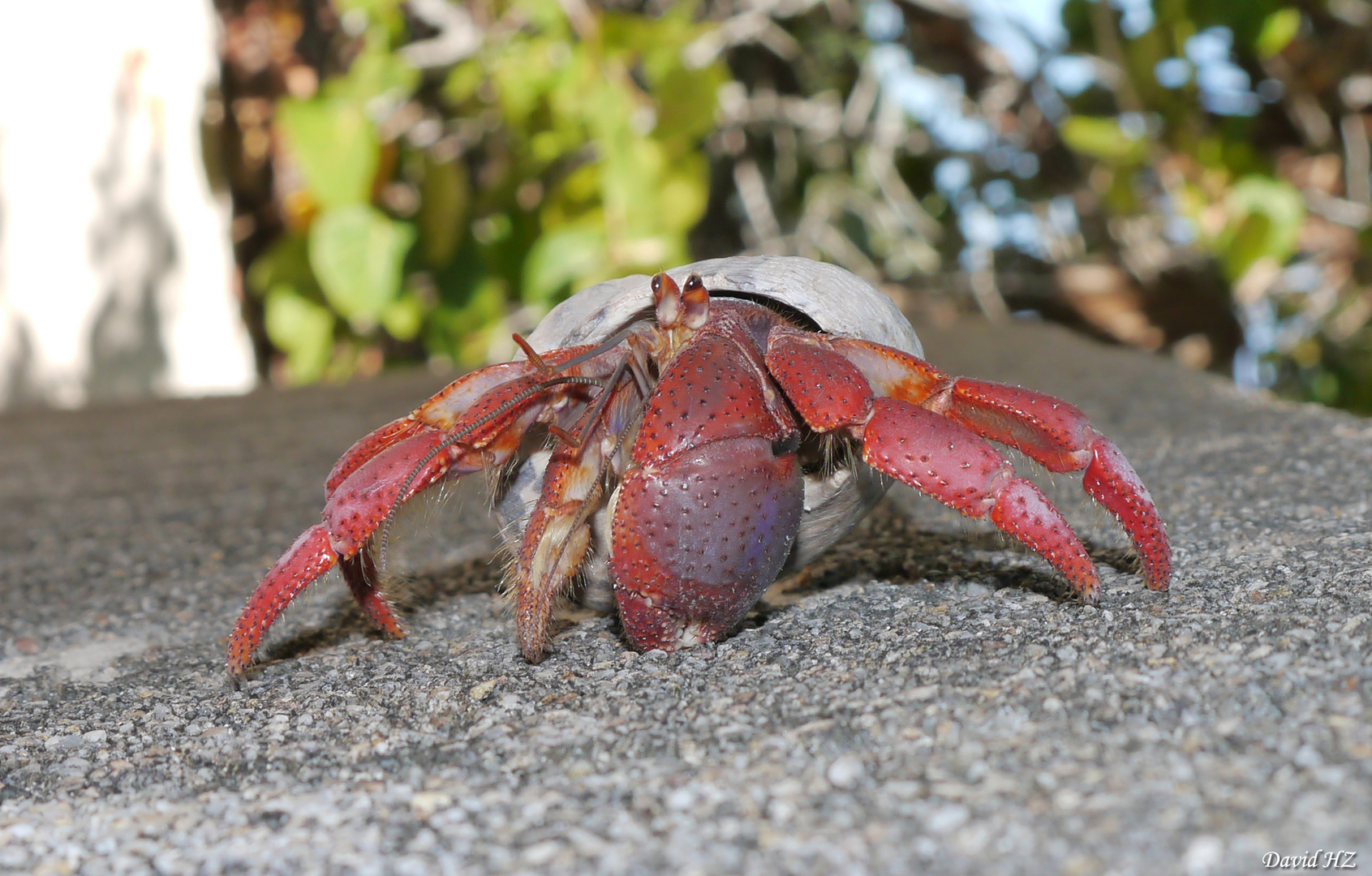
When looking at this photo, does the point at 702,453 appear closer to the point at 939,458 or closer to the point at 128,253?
the point at 939,458

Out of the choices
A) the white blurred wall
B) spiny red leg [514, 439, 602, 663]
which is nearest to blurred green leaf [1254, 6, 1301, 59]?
spiny red leg [514, 439, 602, 663]

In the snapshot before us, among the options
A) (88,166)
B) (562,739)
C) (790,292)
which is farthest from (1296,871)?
(88,166)

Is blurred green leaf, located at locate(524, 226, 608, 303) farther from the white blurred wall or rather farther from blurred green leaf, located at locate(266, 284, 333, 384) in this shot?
the white blurred wall

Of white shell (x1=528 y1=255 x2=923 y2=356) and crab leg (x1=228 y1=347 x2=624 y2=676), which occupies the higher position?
white shell (x1=528 y1=255 x2=923 y2=356)

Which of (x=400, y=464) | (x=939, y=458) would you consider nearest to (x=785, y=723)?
(x=939, y=458)

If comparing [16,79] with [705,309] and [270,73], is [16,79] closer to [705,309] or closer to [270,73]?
[270,73]

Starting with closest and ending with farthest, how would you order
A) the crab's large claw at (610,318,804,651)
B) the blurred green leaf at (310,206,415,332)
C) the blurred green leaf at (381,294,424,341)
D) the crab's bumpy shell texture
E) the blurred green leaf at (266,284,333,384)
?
the crab's large claw at (610,318,804,651) → the crab's bumpy shell texture → the blurred green leaf at (310,206,415,332) → the blurred green leaf at (381,294,424,341) → the blurred green leaf at (266,284,333,384)
